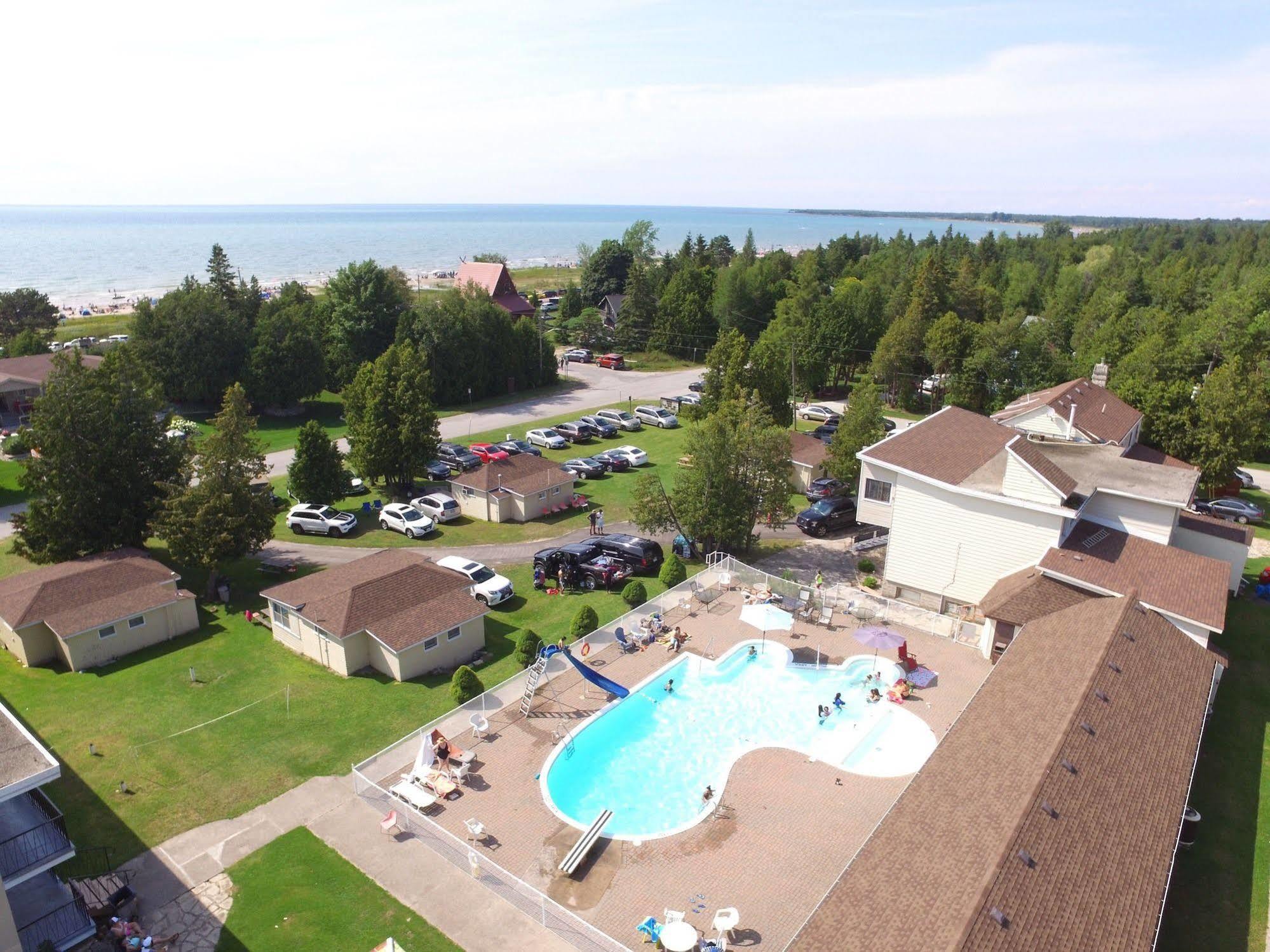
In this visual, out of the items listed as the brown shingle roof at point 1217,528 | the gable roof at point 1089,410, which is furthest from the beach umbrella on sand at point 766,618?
the gable roof at point 1089,410

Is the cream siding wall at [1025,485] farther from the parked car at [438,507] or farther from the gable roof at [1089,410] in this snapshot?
the parked car at [438,507]

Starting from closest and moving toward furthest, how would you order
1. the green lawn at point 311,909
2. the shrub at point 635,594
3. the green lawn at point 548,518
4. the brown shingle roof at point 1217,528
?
the green lawn at point 311,909, the shrub at point 635,594, the brown shingle roof at point 1217,528, the green lawn at point 548,518

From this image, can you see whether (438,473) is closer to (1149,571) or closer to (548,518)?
(548,518)

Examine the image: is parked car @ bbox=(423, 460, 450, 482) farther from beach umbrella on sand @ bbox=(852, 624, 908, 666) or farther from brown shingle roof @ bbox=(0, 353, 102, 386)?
brown shingle roof @ bbox=(0, 353, 102, 386)

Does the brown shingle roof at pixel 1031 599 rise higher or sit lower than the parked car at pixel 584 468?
higher

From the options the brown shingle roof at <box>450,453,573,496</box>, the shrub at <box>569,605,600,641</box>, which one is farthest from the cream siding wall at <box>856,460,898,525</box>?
the brown shingle roof at <box>450,453,573,496</box>

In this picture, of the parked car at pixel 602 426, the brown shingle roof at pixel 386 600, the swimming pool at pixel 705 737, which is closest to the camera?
the swimming pool at pixel 705 737

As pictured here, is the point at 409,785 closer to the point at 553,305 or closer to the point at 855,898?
the point at 855,898
